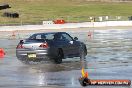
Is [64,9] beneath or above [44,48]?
beneath

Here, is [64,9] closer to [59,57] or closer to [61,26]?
[61,26]

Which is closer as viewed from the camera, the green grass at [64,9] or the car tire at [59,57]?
the car tire at [59,57]

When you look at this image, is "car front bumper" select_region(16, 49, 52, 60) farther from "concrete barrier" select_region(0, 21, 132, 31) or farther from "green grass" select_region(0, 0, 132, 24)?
"green grass" select_region(0, 0, 132, 24)

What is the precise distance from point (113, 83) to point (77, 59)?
1031 cm

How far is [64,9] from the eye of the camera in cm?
12106

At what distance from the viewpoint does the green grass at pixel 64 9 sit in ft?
354

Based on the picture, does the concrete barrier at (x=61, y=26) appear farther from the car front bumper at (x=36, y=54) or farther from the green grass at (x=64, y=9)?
the car front bumper at (x=36, y=54)

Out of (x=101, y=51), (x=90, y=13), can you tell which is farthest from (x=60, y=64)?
(x=90, y=13)

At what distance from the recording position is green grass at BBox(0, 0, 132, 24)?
4247 inches

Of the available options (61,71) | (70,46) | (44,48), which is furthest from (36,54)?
(61,71)

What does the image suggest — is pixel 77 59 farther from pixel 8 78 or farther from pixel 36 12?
pixel 36 12

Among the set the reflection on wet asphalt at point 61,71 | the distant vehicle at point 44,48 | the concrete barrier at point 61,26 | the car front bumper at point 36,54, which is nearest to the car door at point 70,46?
the distant vehicle at point 44,48

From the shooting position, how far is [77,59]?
25625 millimetres

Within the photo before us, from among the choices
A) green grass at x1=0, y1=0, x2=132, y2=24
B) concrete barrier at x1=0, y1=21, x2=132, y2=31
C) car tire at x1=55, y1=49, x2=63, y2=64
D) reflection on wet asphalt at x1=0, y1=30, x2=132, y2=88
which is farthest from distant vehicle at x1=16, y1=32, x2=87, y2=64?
green grass at x1=0, y1=0, x2=132, y2=24
